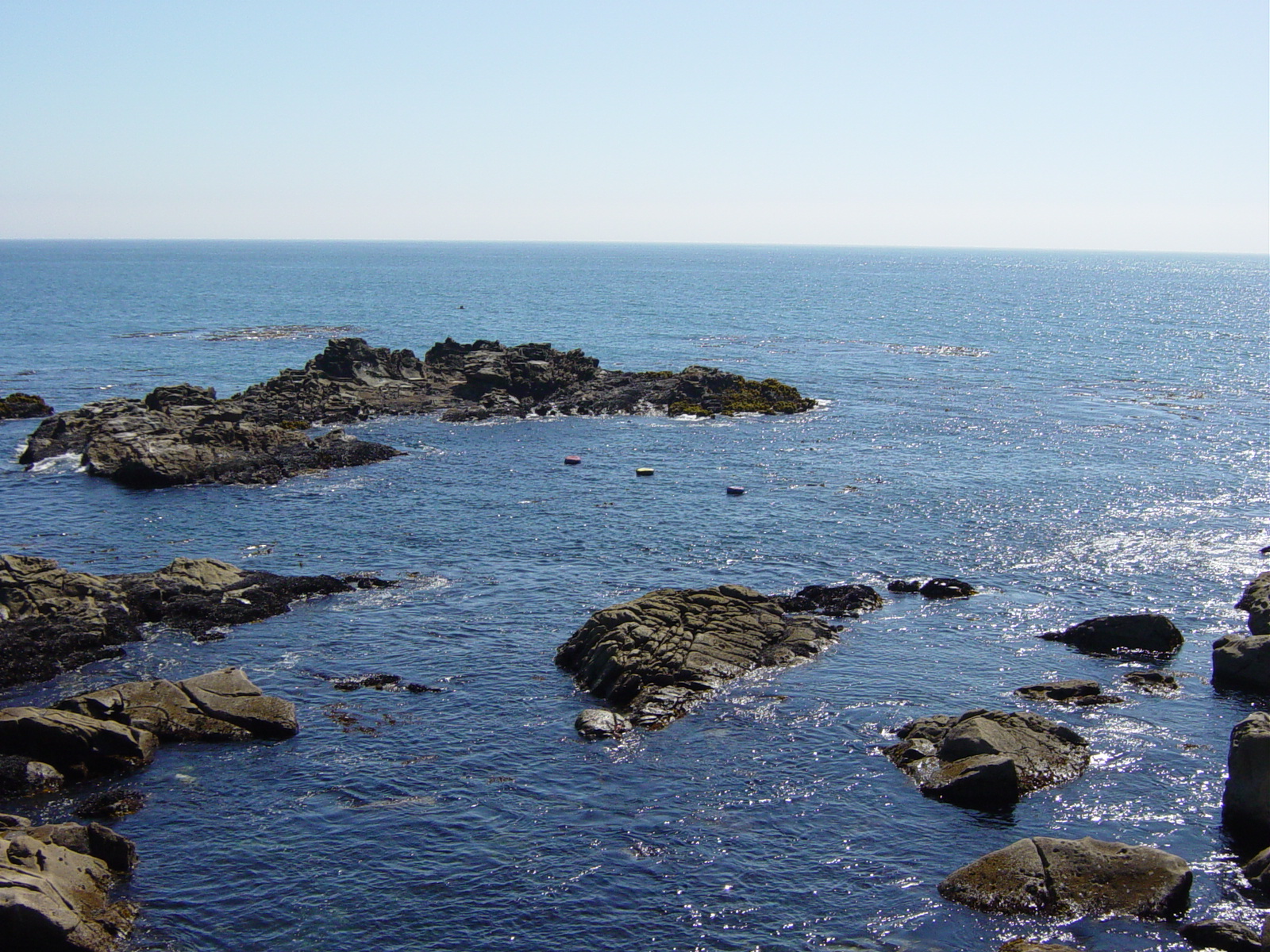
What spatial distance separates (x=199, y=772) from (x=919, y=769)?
26164 millimetres

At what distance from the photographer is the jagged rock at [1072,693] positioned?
43.4 meters

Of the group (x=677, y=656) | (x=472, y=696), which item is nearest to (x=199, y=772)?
(x=472, y=696)

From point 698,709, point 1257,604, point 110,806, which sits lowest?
point 110,806

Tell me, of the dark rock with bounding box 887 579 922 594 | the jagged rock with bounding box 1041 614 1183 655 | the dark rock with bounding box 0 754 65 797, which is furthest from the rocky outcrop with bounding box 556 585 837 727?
the dark rock with bounding box 0 754 65 797

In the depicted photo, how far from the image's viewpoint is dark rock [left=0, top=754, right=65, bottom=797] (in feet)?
116

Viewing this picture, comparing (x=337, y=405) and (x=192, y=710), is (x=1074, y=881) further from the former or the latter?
(x=337, y=405)

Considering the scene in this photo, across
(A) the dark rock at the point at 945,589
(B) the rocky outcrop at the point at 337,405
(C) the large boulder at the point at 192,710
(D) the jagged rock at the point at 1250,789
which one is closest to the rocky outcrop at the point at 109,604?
(C) the large boulder at the point at 192,710

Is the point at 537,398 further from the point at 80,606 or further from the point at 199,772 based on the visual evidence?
the point at 199,772

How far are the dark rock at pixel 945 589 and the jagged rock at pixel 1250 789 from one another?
20.9m

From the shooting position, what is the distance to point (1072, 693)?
43.6 m

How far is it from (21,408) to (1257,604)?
337 ft

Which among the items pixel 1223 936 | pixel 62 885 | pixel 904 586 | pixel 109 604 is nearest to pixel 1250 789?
pixel 1223 936

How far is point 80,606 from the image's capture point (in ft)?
159

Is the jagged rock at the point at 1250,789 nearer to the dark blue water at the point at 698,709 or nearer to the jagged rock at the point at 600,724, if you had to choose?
the dark blue water at the point at 698,709
